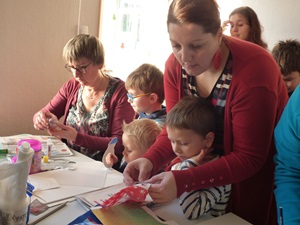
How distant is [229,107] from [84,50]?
3.58ft

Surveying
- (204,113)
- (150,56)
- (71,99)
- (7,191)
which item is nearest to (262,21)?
(150,56)

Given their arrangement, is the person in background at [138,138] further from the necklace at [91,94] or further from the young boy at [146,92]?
the necklace at [91,94]

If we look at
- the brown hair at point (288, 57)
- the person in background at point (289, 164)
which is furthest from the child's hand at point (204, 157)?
the brown hair at point (288, 57)

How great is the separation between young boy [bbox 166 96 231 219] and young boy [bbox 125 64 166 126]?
2.08 ft

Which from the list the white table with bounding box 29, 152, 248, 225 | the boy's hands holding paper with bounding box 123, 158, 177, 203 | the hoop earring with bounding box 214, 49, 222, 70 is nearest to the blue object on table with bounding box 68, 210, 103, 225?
the white table with bounding box 29, 152, 248, 225

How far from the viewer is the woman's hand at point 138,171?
1.17 m

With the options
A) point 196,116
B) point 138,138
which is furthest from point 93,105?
point 196,116

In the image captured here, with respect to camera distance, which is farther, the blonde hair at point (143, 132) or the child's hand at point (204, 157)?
the blonde hair at point (143, 132)

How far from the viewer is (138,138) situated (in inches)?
61.7

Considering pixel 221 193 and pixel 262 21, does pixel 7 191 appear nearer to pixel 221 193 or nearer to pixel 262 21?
pixel 221 193

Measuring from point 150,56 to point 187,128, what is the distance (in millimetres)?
2345

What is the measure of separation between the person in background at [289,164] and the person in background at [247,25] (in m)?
1.62

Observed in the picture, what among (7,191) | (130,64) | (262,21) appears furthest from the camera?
(130,64)

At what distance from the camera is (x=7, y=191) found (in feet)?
2.97
